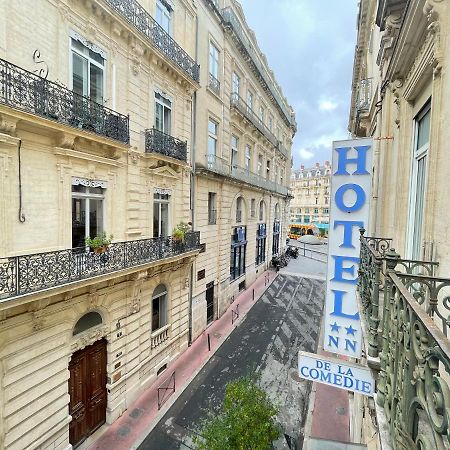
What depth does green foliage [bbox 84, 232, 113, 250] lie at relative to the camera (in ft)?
26.3

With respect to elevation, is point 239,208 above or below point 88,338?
above

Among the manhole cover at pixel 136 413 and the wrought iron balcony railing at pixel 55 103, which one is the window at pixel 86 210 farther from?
the manhole cover at pixel 136 413

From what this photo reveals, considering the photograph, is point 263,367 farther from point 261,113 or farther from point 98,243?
point 261,113

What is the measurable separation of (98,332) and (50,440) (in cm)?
288

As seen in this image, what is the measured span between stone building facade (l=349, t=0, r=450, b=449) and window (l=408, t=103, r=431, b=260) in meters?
0.02

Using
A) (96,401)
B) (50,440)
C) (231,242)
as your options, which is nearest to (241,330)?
(231,242)

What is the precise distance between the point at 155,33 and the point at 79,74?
400 cm

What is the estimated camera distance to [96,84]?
28.7ft

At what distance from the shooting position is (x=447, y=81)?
3207 mm

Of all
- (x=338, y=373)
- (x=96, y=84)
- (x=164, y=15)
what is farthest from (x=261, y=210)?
(x=338, y=373)

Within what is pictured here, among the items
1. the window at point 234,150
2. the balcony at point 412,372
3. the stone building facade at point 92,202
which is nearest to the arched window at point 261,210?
the window at point 234,150

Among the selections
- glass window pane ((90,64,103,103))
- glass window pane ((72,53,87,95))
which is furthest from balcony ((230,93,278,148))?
glass window pane ((72,53,87,95))

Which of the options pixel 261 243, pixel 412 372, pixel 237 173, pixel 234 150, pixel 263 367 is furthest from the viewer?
pixel 261 243

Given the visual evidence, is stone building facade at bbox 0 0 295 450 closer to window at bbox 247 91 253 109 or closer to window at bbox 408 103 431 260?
window at bbox 408 103 431 260
